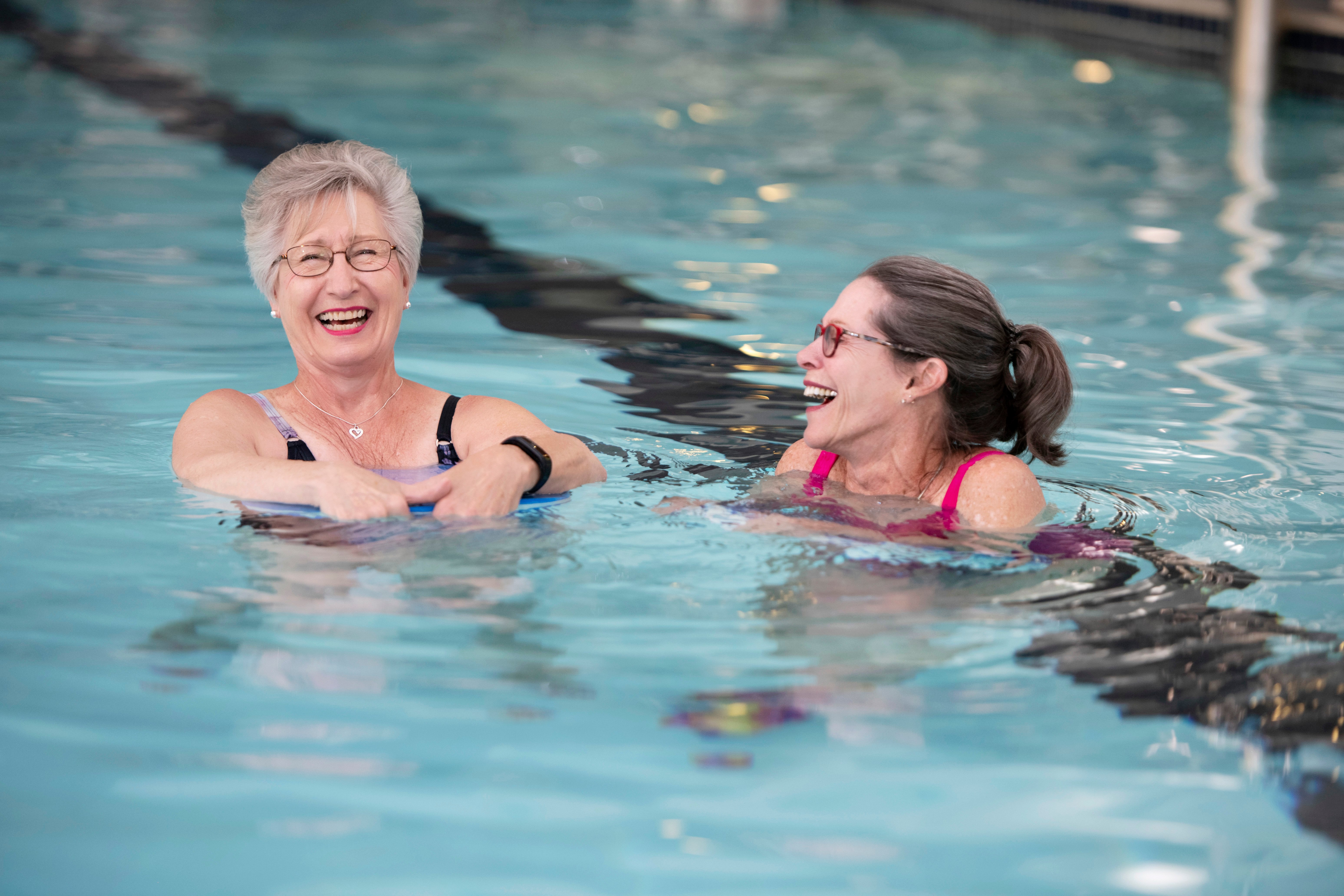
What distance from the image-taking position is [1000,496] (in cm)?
335

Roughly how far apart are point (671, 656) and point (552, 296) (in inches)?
149

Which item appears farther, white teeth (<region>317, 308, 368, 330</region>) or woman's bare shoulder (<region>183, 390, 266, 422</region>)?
woman's bare shoulder (<region>183, 390, 266, 422</region>)

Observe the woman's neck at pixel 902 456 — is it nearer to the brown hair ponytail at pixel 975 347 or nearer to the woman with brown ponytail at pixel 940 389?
the woman with brown ponytail at pixel 940 389

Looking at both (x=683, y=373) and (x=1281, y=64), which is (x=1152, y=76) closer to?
(x=1281, y=64)

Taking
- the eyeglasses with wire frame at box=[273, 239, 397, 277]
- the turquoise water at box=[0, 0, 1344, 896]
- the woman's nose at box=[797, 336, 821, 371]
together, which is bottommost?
the turquoise water at box=[0, 0, 1344, 896]

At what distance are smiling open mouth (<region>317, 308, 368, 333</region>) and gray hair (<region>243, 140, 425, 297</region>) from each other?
0.15 metres

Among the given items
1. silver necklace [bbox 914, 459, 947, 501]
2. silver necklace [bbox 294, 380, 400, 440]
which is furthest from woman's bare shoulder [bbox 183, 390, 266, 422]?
silver necklace [bbox 914, 459, 947, 501]

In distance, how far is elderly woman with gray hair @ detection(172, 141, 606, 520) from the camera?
129 inches

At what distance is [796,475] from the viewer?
388cm

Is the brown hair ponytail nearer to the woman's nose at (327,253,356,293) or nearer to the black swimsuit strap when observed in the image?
the black swimsuit strap

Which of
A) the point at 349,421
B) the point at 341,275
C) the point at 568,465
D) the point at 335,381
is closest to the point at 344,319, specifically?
the point at 341,275

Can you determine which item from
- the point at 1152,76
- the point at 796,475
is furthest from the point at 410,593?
the point at 1152,76

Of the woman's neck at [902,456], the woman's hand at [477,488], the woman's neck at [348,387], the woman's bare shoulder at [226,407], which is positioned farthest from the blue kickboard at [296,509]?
the woman's neck at [902,456]

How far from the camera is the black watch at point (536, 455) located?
11.4 feet
